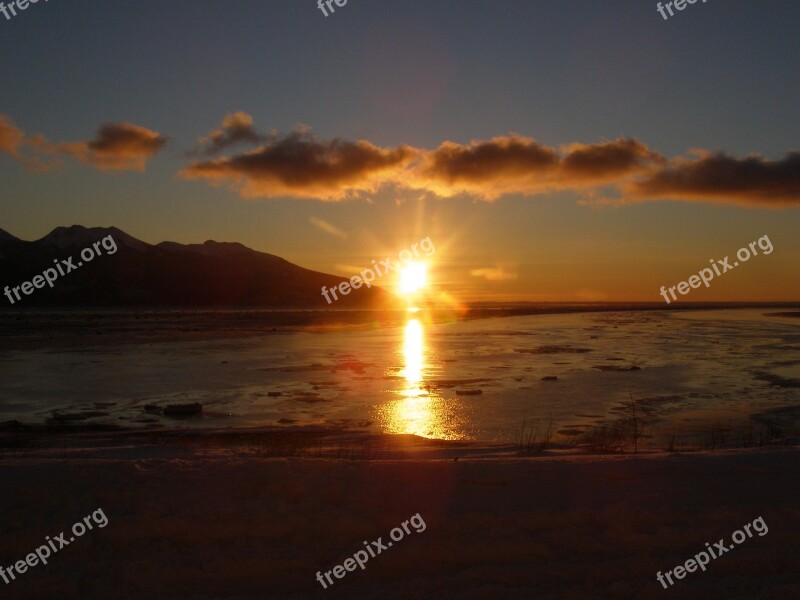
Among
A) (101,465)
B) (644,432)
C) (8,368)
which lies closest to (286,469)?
(101,465)

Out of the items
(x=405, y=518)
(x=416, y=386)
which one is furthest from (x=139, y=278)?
(x=405, y=518)

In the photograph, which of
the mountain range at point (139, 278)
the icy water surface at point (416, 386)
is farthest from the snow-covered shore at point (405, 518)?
the mountain range at point (139, 278)

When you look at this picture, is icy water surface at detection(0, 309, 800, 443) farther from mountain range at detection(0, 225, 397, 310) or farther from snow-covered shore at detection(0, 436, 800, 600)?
mountain range at detection(0, 225, 397, 310)

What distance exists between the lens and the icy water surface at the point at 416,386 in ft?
54.5

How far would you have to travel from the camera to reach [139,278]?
16975 centimetres

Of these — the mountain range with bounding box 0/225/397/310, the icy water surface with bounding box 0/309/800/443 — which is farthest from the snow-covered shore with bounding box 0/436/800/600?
the mountain range with bounding box 0/225/397/310

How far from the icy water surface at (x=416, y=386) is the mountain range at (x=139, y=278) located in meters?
112

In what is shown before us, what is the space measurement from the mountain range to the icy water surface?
111725 mm

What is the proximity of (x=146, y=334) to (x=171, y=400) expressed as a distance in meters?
32.5

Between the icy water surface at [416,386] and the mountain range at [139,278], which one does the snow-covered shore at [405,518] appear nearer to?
the icy water surface at [416,386]

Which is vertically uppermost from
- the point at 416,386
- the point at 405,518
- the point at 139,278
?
the point at 139,278

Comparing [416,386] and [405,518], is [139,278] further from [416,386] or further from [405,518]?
[405,518]

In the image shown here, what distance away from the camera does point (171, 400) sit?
65.3 feet

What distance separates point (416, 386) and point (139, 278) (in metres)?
162
